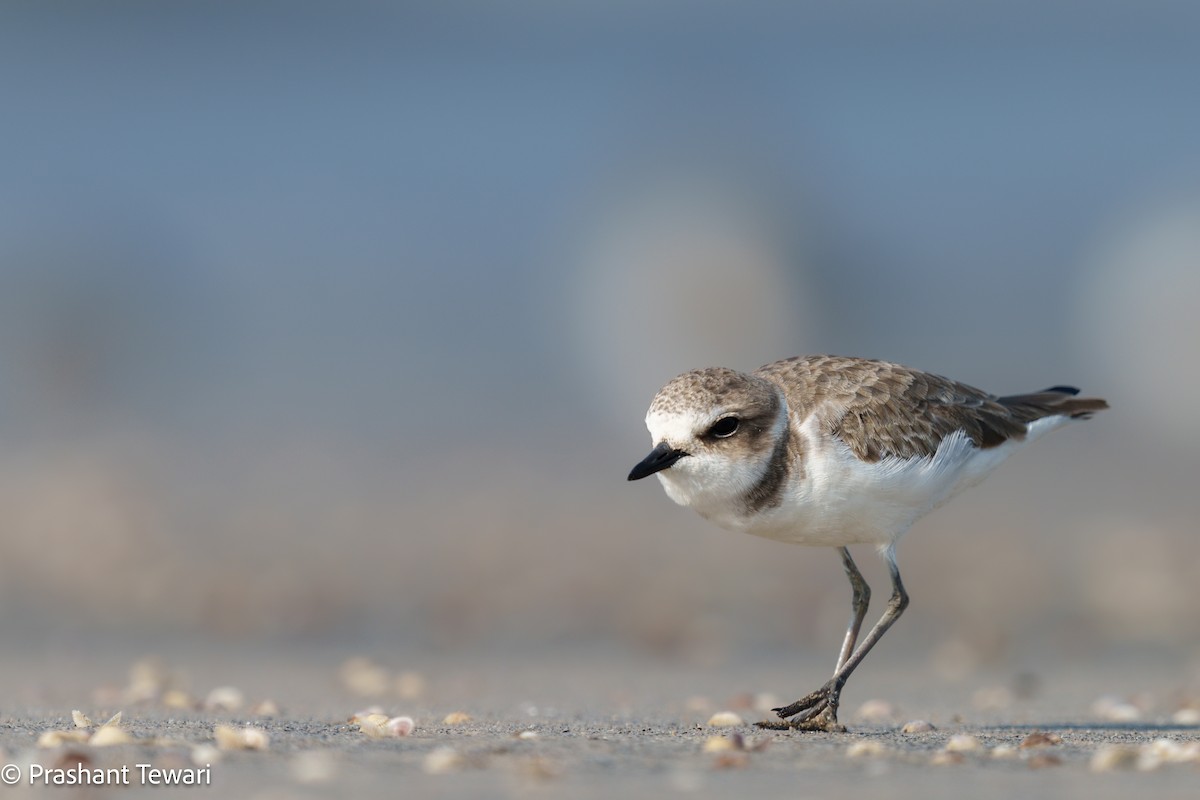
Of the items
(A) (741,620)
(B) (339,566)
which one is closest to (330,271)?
(B) (339,566)

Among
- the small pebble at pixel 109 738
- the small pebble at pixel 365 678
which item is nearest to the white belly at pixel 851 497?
the small pebble at pixel 109 738

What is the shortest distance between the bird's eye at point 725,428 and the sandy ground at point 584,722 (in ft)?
3.44

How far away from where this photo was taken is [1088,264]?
17.2m

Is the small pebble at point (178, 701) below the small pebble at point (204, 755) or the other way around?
the other way around

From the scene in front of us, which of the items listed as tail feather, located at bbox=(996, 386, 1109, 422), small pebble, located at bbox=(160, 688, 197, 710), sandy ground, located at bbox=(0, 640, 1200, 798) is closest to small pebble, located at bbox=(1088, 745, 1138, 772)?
sandy ground, located at bbox=(0, 640, 1200, 798)

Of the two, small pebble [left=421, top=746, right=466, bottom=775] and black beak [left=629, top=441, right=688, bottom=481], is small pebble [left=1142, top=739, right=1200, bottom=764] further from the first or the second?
small pebble [left=421, top=746, right=466, bottom=775]

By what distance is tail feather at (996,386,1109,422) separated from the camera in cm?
660

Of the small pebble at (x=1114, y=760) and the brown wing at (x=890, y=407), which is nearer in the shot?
the small pebble at (x=1114, y=760)

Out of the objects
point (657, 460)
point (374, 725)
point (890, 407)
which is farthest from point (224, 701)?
point (890, 407)

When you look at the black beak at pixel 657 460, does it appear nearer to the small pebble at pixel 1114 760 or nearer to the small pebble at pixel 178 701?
the small pebble at pixel 1114 760

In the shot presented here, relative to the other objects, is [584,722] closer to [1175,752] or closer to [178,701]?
[178,701]

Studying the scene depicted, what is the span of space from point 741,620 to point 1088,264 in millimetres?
9428

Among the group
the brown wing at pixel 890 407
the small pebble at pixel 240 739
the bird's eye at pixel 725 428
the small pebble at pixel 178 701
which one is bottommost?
the small pebble at pixel 240 739

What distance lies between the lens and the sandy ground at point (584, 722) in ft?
13.7
